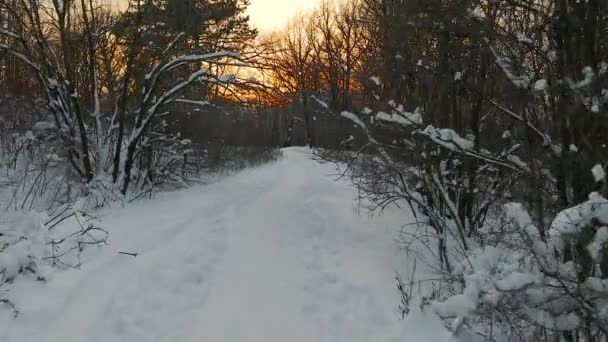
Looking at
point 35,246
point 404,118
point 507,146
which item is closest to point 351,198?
point 507,146

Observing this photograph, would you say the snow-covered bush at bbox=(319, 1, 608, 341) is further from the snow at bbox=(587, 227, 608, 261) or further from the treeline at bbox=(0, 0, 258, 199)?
the treeline at bbox=(0, 0, 258, 199)

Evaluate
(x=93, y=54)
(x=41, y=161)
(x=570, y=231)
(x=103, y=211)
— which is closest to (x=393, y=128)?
(x=570, y=231)

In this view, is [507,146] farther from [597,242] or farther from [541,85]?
[597,242]

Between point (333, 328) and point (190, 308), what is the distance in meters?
1.32

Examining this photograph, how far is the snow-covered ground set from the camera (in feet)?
13.6

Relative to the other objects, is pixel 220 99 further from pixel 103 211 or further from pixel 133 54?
pixel 103 211

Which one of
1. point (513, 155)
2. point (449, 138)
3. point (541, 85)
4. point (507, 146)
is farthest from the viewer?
point (507, 146)

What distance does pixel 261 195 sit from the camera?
10570 millimetres

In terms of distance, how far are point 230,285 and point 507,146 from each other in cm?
360

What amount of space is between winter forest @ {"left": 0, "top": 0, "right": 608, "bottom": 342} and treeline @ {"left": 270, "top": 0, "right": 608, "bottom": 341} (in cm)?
2

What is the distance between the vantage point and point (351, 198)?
9.34 metres

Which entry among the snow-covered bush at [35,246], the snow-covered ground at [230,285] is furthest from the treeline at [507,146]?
the snow-covered bush at [35,246]

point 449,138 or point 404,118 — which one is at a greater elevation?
point 404,118

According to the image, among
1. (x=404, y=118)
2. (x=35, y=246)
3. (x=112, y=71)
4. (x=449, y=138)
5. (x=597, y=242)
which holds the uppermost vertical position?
(x=112, y=71)
